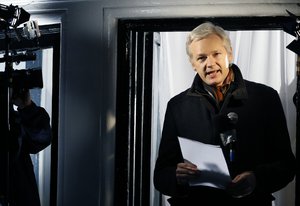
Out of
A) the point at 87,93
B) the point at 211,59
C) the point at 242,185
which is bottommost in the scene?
the point at 242,185

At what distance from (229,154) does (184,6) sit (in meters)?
0.55

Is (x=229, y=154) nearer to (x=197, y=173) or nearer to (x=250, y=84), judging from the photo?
(x=197, y=173)

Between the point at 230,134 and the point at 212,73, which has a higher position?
the point at 212,73

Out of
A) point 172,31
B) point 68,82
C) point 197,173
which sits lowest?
point 197,173

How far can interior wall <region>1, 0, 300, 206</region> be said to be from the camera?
62.9 inches

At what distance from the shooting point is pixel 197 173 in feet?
4.86

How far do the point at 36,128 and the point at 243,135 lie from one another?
2.63 feet

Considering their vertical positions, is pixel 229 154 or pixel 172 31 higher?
pixel 172 31

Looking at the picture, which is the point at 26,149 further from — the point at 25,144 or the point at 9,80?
the point at 9,80

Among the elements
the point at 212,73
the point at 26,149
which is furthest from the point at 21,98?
the point at 212,73

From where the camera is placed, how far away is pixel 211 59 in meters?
1.49

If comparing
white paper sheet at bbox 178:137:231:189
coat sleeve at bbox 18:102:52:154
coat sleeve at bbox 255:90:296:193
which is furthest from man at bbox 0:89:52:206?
coat sleeve at bbox 255:90:296:193

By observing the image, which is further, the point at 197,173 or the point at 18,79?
the point at 18,79

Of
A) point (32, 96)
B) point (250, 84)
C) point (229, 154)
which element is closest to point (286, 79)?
point (250, 84)
